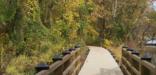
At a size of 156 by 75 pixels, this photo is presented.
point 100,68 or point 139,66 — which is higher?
point 139,66

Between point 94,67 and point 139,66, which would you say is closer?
→ point 139,66

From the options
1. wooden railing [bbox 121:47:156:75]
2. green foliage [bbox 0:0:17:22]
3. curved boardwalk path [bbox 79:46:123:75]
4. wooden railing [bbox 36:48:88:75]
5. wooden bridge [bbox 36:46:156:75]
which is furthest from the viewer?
curved boardwalk path [bbox 79:46:123:75]

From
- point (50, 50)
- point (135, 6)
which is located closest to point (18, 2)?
point (50, 50)

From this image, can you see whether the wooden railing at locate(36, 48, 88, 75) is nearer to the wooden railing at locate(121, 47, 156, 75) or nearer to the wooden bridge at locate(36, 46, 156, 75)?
the wooden bridge at locate(36, 46, 156, 75)

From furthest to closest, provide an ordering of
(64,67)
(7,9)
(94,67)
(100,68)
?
(94,67) < (100,68) < (7,9) < (64,67)

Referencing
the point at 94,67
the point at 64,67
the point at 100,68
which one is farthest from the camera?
the point at 94,67

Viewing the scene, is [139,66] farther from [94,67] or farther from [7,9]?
[94,67]

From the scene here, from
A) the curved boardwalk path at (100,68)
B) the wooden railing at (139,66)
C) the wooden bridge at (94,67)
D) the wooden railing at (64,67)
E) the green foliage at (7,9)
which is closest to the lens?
the wooden railing at (64,67)

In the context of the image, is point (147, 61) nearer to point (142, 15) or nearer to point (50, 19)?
point (50, 19)

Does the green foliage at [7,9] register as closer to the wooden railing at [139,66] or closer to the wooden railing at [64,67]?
the wooden railing at [64,67]

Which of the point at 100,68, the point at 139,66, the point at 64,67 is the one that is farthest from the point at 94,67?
the point at 64,67

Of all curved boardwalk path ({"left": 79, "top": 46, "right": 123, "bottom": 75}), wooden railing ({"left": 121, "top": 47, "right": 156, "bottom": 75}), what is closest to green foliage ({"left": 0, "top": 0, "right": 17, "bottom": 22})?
curved boardwalk path ({"left": 79, "top": 46, "right": 123, "bottom": 75})

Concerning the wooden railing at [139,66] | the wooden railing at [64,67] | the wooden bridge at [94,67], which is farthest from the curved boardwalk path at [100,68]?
the wooden railing at [139,66]

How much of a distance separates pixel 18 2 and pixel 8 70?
2089 mm
